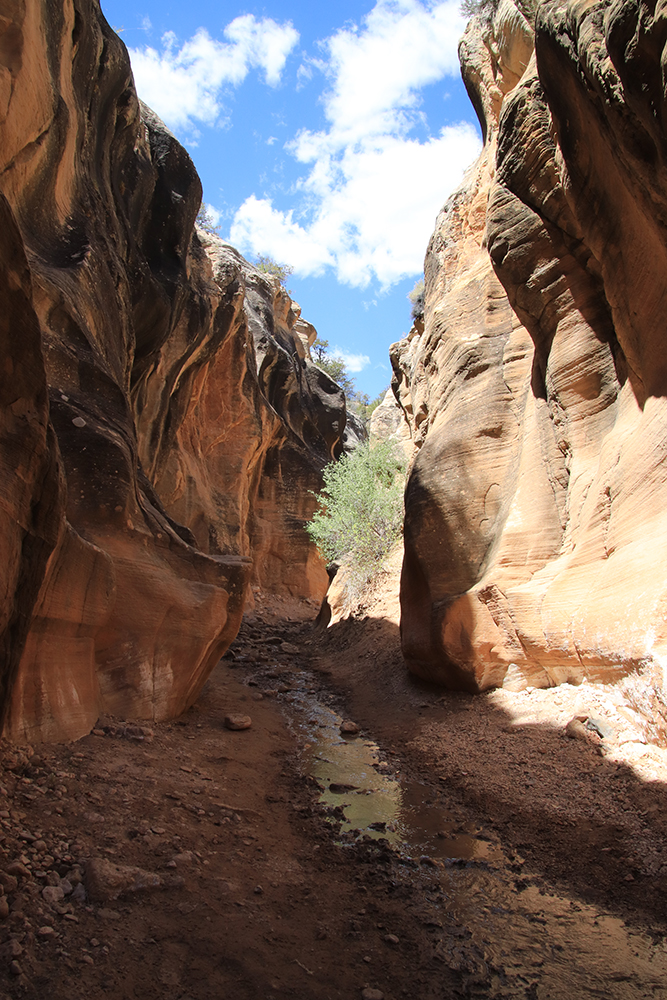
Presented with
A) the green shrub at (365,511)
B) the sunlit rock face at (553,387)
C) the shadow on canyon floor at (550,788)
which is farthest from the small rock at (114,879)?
the green shrub at (365,511)

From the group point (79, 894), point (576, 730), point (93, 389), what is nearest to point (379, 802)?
point (576, 730)

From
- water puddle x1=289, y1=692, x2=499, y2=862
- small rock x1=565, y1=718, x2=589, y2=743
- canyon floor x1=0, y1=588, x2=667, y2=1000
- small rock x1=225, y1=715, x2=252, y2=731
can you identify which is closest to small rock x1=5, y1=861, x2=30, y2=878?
canyon floor x1=0, y1=588, x2=667, y2=1000

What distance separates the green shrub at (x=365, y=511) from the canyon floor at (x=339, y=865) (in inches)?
368

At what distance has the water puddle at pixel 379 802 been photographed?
485 centimetres

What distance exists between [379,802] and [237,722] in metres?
2.48

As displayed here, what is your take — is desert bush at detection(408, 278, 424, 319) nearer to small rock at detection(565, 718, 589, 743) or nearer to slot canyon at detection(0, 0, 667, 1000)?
slot canyon at detection(0, 0, 667, 1000)

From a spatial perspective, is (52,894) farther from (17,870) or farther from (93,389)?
(93,389)

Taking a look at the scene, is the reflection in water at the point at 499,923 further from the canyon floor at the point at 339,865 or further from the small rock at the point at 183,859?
the small rock at the point at 183,859

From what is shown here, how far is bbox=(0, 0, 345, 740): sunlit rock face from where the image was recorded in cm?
404

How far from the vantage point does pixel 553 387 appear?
8.56 m

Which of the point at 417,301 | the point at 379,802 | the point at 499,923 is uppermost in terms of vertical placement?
the point at 417,301

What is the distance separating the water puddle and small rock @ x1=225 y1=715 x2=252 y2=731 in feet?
2.60

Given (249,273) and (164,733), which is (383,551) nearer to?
(164,733)

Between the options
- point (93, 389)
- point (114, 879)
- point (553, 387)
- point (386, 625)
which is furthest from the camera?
point (386, 625)
